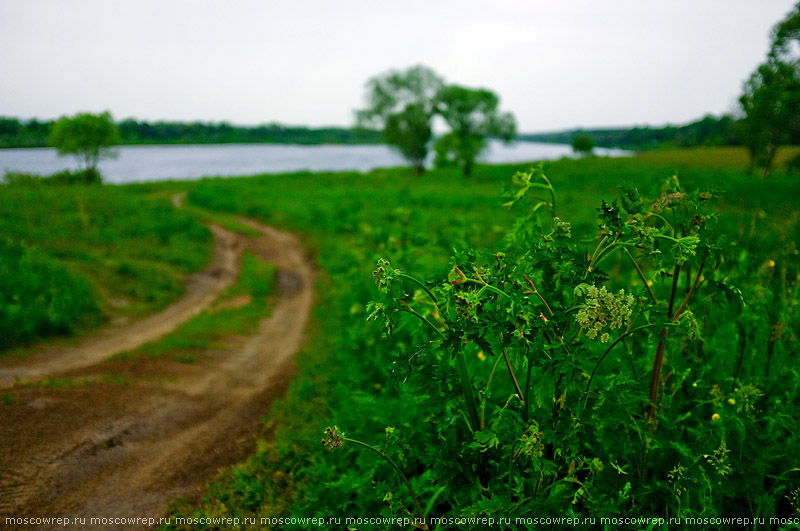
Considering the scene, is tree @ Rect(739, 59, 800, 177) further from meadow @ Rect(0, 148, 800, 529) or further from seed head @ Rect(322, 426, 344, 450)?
seed head @ Rect(322, 426, 344, 450)

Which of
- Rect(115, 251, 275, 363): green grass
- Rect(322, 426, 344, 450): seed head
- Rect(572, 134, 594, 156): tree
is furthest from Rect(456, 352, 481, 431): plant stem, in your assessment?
Rect(572, 134, 594, 156): tree

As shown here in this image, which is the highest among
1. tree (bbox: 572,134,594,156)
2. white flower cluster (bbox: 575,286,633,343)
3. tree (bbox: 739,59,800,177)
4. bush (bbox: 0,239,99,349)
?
tree (bbox: 572,134,594,156)

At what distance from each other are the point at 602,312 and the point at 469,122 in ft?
170

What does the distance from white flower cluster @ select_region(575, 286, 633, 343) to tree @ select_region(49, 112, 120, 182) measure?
5127 cm

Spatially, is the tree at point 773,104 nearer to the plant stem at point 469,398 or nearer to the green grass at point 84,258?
the plant stem at point 469,398

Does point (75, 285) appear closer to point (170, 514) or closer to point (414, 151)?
point (170, 514)

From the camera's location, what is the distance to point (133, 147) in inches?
5448

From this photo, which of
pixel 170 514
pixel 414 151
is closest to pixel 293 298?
pixel 170 514

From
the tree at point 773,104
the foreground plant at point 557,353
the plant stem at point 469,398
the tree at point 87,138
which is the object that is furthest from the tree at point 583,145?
the plant stem at point 469,398

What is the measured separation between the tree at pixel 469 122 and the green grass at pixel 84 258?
34160 millimetres

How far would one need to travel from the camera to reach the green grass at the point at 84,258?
869cm

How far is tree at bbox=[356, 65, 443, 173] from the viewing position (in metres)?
52.5

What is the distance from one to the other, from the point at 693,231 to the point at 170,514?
5.01 m

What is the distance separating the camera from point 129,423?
581 cm
